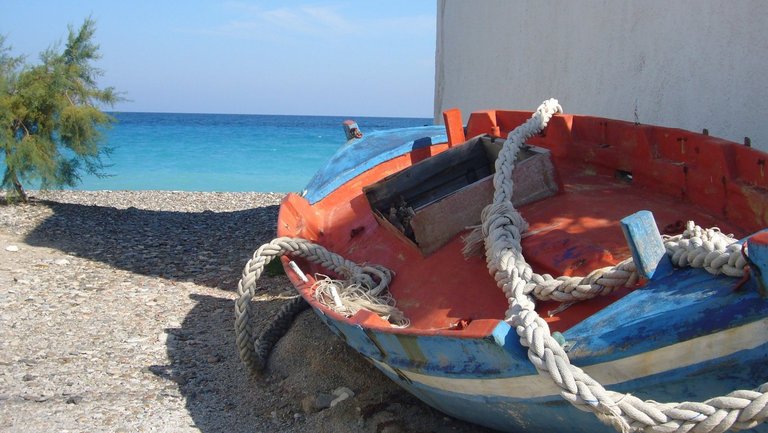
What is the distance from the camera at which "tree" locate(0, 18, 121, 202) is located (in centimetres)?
977

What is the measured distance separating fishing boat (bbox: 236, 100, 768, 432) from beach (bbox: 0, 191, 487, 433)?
12.7 inches

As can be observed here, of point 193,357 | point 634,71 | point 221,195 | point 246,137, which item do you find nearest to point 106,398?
point 193,357

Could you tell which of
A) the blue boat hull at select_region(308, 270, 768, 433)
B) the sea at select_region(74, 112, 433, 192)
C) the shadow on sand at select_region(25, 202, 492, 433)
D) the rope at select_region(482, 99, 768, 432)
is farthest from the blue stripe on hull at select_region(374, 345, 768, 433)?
the sea at select_region(74, 112, 433, 192)

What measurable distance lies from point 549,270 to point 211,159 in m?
32.4

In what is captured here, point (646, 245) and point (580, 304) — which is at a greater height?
point (646, 245)

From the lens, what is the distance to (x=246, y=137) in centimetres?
4741

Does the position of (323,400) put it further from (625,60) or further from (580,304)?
(625,60)

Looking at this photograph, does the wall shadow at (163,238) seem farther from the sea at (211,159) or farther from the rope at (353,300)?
the sea at (211,159)

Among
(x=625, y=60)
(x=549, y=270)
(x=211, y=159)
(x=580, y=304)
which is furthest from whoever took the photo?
Answer: (x=211, y=159)

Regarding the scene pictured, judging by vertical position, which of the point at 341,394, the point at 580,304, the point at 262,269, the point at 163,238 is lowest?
the point at 163,238

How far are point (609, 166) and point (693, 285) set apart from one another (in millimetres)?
2374

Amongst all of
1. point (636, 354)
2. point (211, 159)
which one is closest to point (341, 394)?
point (636, 354)

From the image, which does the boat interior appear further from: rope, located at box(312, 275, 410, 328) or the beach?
the beach

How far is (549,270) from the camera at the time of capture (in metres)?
3.22
